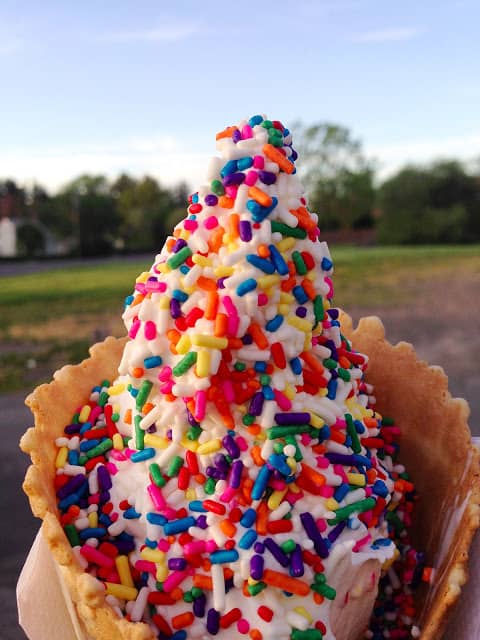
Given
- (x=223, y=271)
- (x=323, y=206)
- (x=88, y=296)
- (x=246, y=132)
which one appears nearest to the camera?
(x=223, y=271)

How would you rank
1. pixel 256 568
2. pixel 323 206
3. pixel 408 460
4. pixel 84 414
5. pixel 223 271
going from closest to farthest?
pixel 256 568 < pixel 223 271 < pixel 84 414 < pixel 408 460 < pixel 323 206

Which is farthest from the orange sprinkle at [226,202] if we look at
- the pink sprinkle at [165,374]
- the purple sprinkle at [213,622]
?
the purple sprinkle at [213,622]

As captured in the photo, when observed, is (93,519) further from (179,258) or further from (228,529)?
(179,258)

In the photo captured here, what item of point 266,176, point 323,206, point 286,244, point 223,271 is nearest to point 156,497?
point 223,271

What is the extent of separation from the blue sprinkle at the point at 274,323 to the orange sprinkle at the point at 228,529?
1.24 ft

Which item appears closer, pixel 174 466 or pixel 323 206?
pixel 174 466

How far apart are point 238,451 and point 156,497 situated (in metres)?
0.19

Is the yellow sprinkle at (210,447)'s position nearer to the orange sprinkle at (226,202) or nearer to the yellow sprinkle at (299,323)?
the yellow sprinkle at (299,323)

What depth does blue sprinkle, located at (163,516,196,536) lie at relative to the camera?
1.21 metres

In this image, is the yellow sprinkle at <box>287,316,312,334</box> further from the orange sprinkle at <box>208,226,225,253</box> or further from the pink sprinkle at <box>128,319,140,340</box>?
the pink sprinkle at <box>128,319,140,340</box>

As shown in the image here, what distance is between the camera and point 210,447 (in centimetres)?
123

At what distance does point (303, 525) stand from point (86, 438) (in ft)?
1.73

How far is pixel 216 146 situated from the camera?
1385mm

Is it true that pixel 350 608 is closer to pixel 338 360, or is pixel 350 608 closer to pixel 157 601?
pixel 157 601
